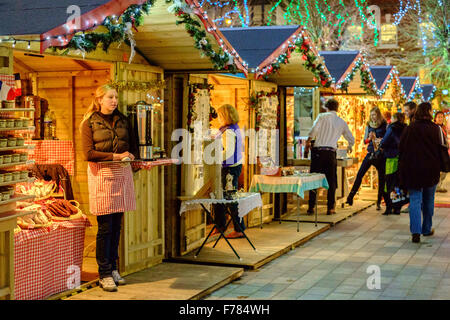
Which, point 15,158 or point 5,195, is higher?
point 15,158

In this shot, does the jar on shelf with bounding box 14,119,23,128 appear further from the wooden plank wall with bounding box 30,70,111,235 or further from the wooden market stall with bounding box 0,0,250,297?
the wooden plank wall with bounding box 30,70,111,235

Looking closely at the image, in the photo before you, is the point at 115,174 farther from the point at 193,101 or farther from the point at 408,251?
the point at 408,251

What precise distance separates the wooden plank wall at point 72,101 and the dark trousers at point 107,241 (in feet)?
5.38

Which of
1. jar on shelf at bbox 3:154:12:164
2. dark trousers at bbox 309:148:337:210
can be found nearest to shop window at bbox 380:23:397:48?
dark trousers at bbox 309:148:337:210

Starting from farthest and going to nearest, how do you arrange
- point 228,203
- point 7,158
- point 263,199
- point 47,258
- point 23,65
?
point 263,199, point 23,65, point 228,203, point 47,258, point 7,158

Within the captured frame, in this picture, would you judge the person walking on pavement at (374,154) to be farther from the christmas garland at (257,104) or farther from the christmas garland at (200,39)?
the christmas garland at (200,39)

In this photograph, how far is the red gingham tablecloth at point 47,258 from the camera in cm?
563

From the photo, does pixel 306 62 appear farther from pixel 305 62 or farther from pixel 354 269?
pixel 354 269

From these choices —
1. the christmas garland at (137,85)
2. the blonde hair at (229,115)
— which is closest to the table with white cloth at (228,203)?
the blonde hair at (229,115)

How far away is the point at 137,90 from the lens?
702 centimetres

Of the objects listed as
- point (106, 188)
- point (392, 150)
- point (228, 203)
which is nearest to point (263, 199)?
point (392, 150)

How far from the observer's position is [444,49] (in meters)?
28.5

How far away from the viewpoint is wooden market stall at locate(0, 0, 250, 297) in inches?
265

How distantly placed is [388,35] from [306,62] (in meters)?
25.9
